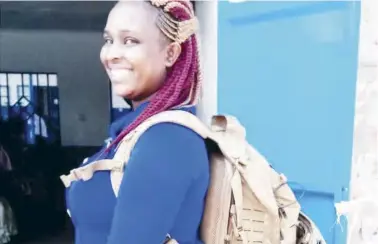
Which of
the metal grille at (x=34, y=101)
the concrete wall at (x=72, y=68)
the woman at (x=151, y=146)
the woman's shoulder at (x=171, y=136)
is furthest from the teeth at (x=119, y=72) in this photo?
the concrete wall at (x=72, y=68)

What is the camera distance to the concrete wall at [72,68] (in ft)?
20.9

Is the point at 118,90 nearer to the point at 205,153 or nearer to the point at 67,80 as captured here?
A: the point at 205,153

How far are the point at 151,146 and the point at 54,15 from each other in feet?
15.9

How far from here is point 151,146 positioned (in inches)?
33.7

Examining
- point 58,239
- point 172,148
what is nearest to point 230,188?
point 172,148

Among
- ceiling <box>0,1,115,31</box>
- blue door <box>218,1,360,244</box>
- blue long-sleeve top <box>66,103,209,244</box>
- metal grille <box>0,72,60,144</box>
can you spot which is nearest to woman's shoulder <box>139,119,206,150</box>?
blue long-sleeve top <box>66,103,209,244</box>

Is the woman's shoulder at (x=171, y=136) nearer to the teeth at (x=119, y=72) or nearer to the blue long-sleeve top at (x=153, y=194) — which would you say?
the blue long-sleeve top at (x=153, y=194)

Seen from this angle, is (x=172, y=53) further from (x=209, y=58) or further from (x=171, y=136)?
(x=209, y=58)

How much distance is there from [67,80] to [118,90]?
18.6ft

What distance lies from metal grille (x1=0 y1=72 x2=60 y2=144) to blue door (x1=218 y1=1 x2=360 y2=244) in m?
4.20

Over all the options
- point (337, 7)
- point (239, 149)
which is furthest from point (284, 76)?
point (239, 149)

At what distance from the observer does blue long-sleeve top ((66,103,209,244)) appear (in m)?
0.85

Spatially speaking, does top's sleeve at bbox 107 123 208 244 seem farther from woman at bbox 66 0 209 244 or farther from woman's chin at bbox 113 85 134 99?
woman's chin at bbox 113 85 134 99

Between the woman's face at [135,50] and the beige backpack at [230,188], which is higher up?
the woman's face at [135,50]
